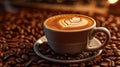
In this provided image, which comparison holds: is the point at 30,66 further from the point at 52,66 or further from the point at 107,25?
the point at 107,25

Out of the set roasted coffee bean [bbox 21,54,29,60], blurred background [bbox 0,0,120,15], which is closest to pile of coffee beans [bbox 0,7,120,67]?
roasted coffee bean [bbox 21,54,29,60]

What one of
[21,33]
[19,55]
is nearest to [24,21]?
[21,33]

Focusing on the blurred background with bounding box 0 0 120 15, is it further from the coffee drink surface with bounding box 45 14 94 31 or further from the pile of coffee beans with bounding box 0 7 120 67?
the coffee drink surface with bounding box 45 14 94 31

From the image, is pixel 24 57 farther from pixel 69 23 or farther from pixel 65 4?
pixel 65 4

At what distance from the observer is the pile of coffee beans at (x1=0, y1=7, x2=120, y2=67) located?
655 mm

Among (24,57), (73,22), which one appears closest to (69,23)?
(73,22)

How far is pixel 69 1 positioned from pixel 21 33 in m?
0.58

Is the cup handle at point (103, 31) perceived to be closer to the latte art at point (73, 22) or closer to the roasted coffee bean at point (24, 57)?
the latte art at point (73, 22)

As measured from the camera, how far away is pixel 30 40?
801 mm

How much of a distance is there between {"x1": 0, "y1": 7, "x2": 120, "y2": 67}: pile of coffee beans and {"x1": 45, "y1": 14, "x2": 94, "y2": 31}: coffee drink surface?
0.08m

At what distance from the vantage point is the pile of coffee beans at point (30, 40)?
0.65 m

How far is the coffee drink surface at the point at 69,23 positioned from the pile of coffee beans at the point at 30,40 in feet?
0.25

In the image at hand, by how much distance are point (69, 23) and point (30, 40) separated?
195 millimetres

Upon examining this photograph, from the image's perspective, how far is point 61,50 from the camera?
658 mm
